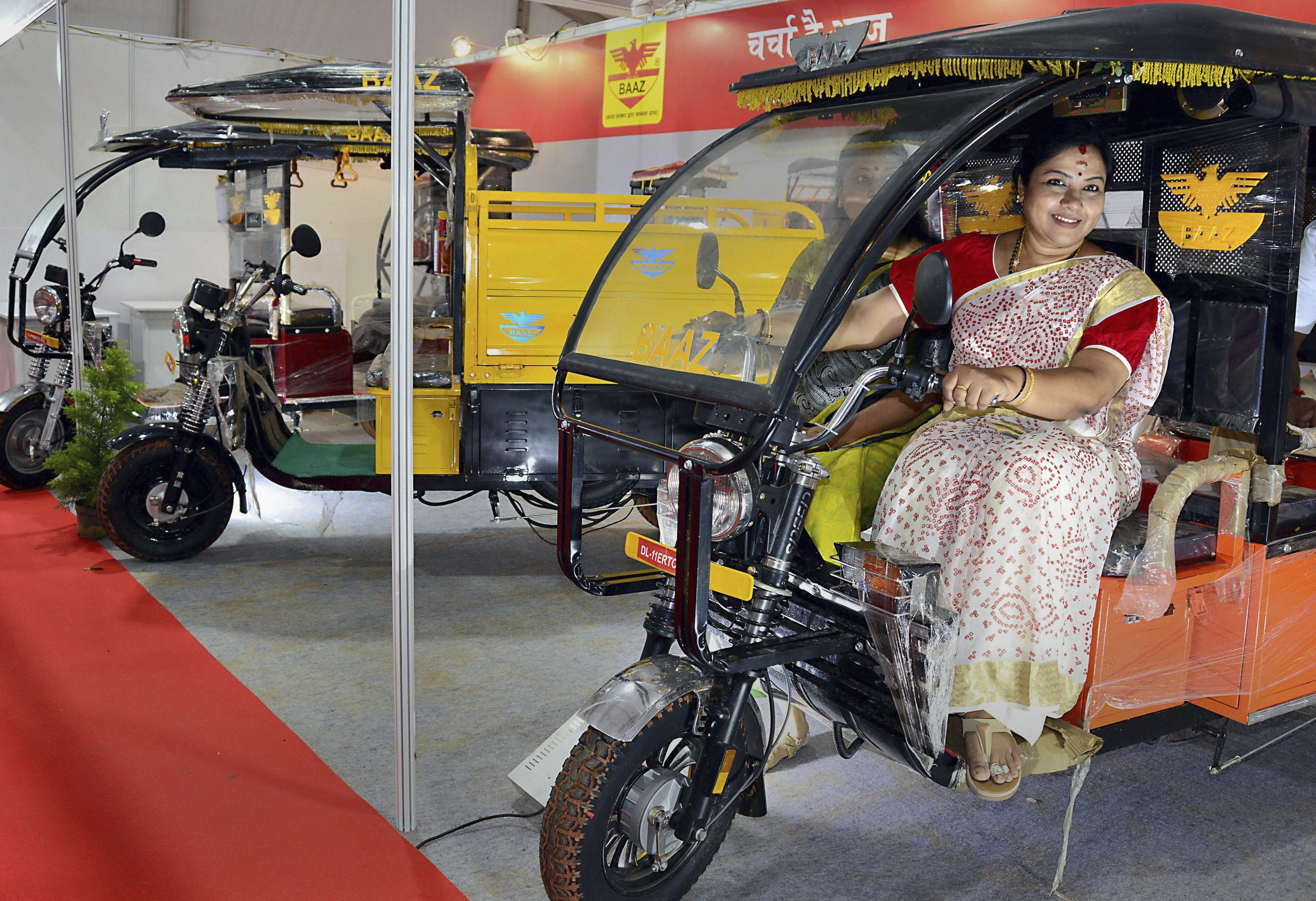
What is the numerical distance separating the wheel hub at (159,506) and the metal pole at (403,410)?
2467 mm

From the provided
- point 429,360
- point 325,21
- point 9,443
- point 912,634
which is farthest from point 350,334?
point 325,21

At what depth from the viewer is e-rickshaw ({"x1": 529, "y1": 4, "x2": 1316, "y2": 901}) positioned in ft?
6.57

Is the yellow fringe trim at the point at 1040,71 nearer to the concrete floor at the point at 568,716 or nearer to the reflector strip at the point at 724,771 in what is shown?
the reflector strip at the point at 724,771

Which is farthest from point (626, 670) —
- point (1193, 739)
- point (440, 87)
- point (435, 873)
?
point (440, 87)

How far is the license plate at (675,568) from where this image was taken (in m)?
2.05

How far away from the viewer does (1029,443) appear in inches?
87.7

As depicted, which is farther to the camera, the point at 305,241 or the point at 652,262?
the point at 305,241

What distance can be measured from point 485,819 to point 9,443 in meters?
4.32

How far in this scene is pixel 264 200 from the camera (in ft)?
16.7

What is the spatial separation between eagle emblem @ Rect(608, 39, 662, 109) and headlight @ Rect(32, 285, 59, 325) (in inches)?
158

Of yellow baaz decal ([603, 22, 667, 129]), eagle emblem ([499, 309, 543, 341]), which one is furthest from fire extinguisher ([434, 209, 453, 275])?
yellow baaz decal ([603, 22, 667, 129])

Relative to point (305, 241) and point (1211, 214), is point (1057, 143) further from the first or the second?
point (305, 241)

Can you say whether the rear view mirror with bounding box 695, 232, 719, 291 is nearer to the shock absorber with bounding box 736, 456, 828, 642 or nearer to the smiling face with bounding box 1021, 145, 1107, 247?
the shock absorber with bounding box 736, 456, 828, 642

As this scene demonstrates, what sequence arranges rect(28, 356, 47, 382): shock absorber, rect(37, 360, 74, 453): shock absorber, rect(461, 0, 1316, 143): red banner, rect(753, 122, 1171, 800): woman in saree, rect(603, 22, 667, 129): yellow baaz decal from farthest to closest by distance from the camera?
rect(603, 22, 667, 129): yellow baaz decal, rect(28, 356, 47, 382): shock absorber, rect(461, 0, 1316, 143): red banner, rect(37, 360, 74, 453): shock absorber, rect(753, 122, 1171, 800): woman in saree
